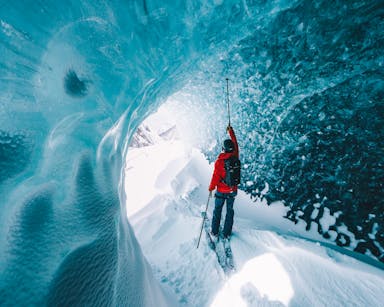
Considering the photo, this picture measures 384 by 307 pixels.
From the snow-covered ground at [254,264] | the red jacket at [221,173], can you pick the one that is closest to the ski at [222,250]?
the snow-covered ground at [254,264]

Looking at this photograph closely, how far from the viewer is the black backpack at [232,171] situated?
2760mm

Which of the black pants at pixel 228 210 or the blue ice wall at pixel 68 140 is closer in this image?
the blue ice wall at pixel 68 140

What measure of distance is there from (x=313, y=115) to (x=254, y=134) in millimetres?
1153

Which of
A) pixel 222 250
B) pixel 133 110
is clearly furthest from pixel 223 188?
pixel 133 110

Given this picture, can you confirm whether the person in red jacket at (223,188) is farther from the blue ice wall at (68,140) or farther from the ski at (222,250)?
the blue ice wall at (68,140)

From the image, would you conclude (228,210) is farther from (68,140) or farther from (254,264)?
(68,140)

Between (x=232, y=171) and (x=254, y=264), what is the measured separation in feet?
4.36

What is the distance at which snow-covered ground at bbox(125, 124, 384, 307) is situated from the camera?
75.7 inches

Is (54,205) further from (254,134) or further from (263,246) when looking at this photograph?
(254,134)

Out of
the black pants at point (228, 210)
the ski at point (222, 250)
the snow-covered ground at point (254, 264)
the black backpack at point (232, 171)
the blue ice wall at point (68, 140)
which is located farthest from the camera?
the black pants at point (228, 210)

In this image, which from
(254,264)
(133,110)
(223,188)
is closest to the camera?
(254,264)

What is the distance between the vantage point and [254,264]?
251 cm

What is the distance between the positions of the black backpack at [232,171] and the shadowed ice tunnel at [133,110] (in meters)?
1.37

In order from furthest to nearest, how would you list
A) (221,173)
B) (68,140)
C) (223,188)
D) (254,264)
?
(223,188) → (221,173) → (254,264) → (68,140)
